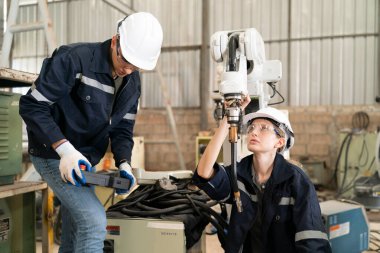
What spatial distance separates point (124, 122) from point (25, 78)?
18.7 inches

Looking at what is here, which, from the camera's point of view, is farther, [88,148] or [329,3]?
[329,3]

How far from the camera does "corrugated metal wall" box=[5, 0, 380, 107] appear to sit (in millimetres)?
5227

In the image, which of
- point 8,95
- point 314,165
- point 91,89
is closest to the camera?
point 91,89

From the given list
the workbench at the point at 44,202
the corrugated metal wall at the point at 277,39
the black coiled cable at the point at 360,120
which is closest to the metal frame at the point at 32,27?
the workbench at the point at 44,202

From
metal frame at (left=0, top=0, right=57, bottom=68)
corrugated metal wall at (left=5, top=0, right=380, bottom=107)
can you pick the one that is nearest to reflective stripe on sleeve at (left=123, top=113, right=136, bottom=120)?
metal frame at (left=0, top=0, right=57, bottom=68)

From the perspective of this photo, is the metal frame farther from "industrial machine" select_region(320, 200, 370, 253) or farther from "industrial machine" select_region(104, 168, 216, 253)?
"industrial machine" select_region(320, 200, 370, 253)

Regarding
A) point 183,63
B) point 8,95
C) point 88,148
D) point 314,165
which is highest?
point 183,63

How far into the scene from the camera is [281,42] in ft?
18.0

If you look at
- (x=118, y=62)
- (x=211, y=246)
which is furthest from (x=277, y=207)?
(x=211, y=246)

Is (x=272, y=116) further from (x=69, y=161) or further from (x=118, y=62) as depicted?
(x=69, y=161)

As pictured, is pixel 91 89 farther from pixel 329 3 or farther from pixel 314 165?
pixel 329 3

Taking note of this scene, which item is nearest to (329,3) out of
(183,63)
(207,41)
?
(207,41)

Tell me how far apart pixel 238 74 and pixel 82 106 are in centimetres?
60

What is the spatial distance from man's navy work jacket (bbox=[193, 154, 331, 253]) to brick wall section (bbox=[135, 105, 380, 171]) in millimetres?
3954
